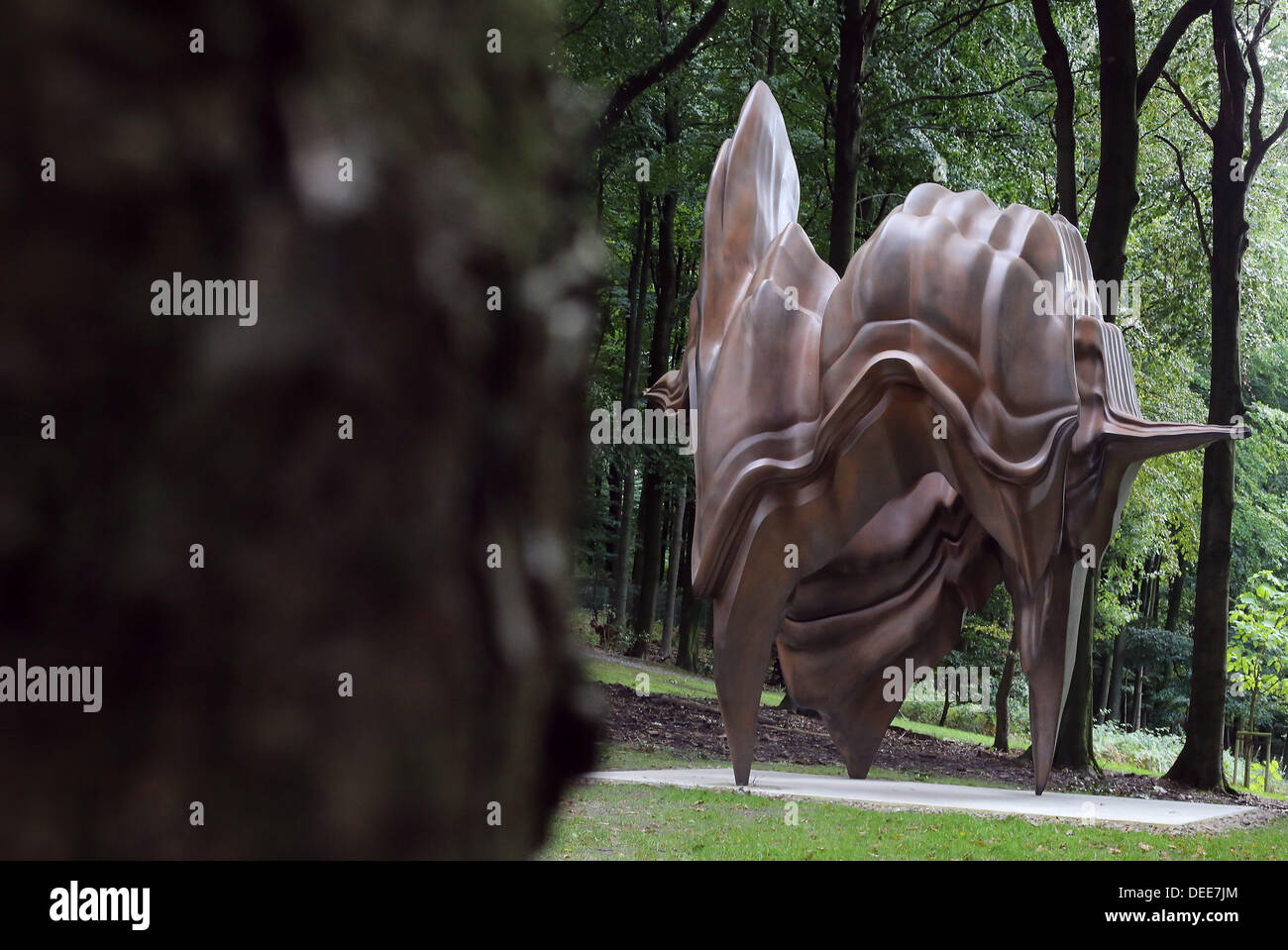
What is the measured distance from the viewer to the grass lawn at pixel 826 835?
30.4 ft

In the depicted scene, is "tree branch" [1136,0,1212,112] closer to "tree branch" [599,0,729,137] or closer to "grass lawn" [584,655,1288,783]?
"tree branch" [599,0,729,137]

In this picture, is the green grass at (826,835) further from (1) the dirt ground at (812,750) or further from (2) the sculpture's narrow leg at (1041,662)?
(1) the dirt ground at (812,750)

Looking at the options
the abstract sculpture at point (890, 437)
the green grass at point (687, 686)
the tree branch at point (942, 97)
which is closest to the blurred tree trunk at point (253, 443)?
the abstract sculpture at point (890, 437)

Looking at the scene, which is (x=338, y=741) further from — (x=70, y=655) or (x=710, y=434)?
(x=710, y=434)

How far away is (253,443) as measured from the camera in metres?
0.67

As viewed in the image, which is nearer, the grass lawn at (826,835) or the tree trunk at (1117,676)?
the grass lawn at (826,835)

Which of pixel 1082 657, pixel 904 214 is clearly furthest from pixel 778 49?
pixel 904 214

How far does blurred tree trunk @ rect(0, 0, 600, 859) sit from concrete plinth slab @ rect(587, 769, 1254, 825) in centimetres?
1072

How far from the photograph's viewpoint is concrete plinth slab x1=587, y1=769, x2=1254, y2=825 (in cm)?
1180

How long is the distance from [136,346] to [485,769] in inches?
12.5

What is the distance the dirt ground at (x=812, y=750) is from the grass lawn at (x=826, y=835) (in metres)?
3.35

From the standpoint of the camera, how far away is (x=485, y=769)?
73cm

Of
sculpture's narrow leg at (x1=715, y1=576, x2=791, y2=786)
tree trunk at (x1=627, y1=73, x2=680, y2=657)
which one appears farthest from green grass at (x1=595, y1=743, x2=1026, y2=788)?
tree trunk at (x1=627, y1=73, x2=680, y2=657)

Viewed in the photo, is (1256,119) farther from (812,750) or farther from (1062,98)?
(812,750)
